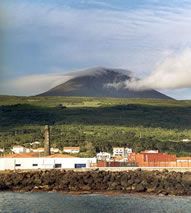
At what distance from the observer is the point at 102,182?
2431 inches

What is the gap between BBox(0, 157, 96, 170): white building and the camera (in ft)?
265

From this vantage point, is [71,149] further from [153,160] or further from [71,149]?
[153,160]

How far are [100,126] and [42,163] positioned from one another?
77849 mm

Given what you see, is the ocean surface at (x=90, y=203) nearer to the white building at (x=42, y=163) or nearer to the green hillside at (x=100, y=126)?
the white building at (x=42, y=163)

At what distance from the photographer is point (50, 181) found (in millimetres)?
62469

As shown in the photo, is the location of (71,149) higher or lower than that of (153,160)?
higher

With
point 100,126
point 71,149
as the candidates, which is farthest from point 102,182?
point 100,126

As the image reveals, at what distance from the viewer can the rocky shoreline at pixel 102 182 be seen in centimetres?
5756

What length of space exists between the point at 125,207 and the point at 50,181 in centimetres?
1915

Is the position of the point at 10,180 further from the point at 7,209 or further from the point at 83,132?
the point at 83,132

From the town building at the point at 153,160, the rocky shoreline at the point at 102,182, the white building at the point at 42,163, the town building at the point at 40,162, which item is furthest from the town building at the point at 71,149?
the rocky shoreline at the point at 102,182

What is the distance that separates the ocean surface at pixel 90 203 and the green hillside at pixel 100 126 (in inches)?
2181

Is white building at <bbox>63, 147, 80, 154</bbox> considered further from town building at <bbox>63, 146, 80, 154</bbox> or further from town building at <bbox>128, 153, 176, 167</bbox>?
town building at <bbox>128, 153, 176, 167</bbox>

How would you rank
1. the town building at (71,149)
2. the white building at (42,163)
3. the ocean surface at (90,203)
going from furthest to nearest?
the town building at (71,149), the white building at (42,163), the ocean surface at (90,203)
